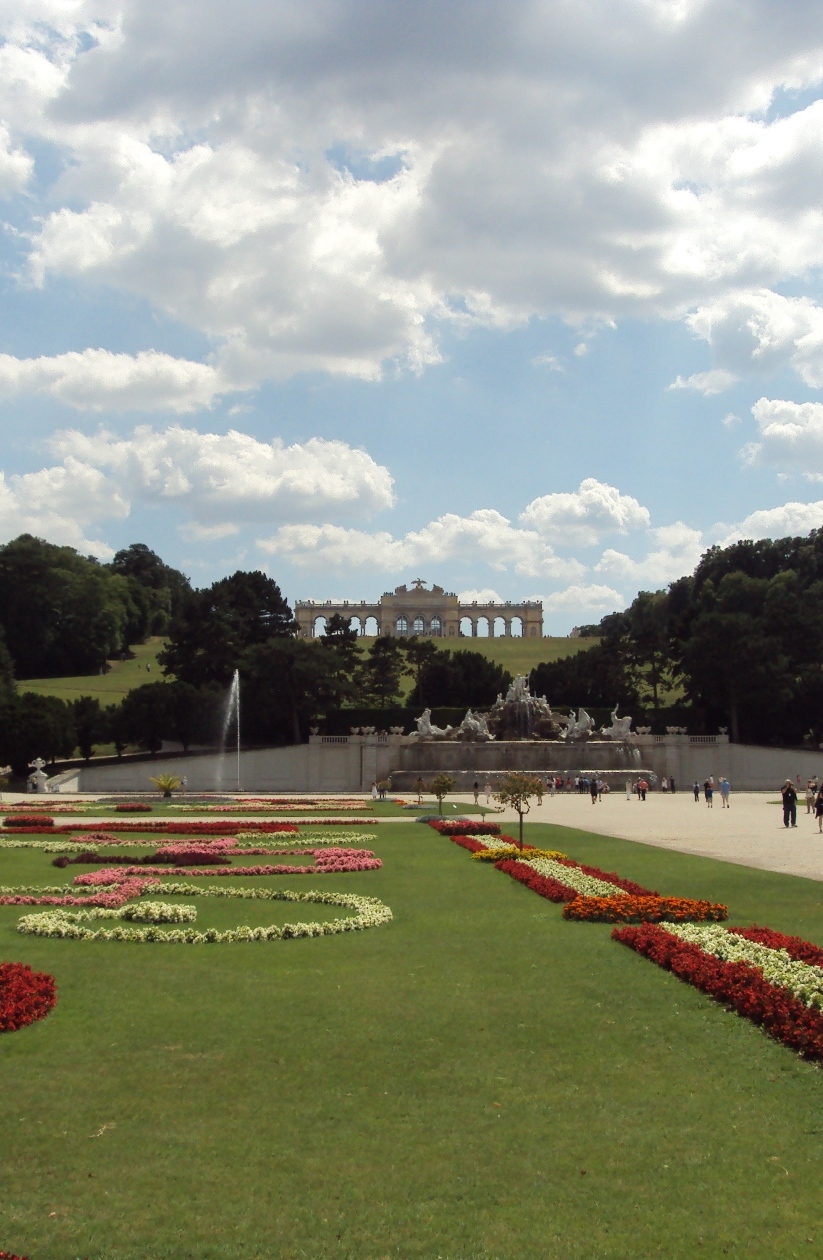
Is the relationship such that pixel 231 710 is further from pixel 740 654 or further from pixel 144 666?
pixel 144 666

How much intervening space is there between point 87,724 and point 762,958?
187 ft

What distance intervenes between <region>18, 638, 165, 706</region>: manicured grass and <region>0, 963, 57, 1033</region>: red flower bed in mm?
65555

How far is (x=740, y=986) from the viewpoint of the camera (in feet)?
29.3

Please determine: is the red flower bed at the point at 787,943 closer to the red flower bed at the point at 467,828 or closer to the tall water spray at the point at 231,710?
the red flower bed at the point at 467,828

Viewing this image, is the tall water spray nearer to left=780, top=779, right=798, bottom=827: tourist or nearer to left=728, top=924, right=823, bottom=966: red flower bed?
left=780, top=779, right=798, bottom=827: tourist

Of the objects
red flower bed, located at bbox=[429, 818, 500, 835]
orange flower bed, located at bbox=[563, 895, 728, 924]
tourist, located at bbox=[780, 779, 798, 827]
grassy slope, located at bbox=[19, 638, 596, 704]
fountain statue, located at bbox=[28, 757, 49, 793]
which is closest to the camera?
orange flower bed, located at bbox=[563, 895, 728, 924]

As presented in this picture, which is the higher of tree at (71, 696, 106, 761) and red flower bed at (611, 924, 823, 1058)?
tree at (71, 696, 106, 761)

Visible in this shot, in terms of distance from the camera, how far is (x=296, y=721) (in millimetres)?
68188

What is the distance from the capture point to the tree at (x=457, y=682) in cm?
7956

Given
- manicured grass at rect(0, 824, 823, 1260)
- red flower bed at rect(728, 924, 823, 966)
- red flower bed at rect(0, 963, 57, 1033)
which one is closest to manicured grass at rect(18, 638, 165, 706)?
red flower bed at rect(0, 963, 57, 1033)

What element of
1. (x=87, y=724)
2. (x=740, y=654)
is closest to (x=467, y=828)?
(x=87, y=724)

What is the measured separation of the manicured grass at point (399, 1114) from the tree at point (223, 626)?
61055 millimetres

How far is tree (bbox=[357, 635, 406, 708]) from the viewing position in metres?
75.9

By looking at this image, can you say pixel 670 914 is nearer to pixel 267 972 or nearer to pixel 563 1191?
pixel 267 972
